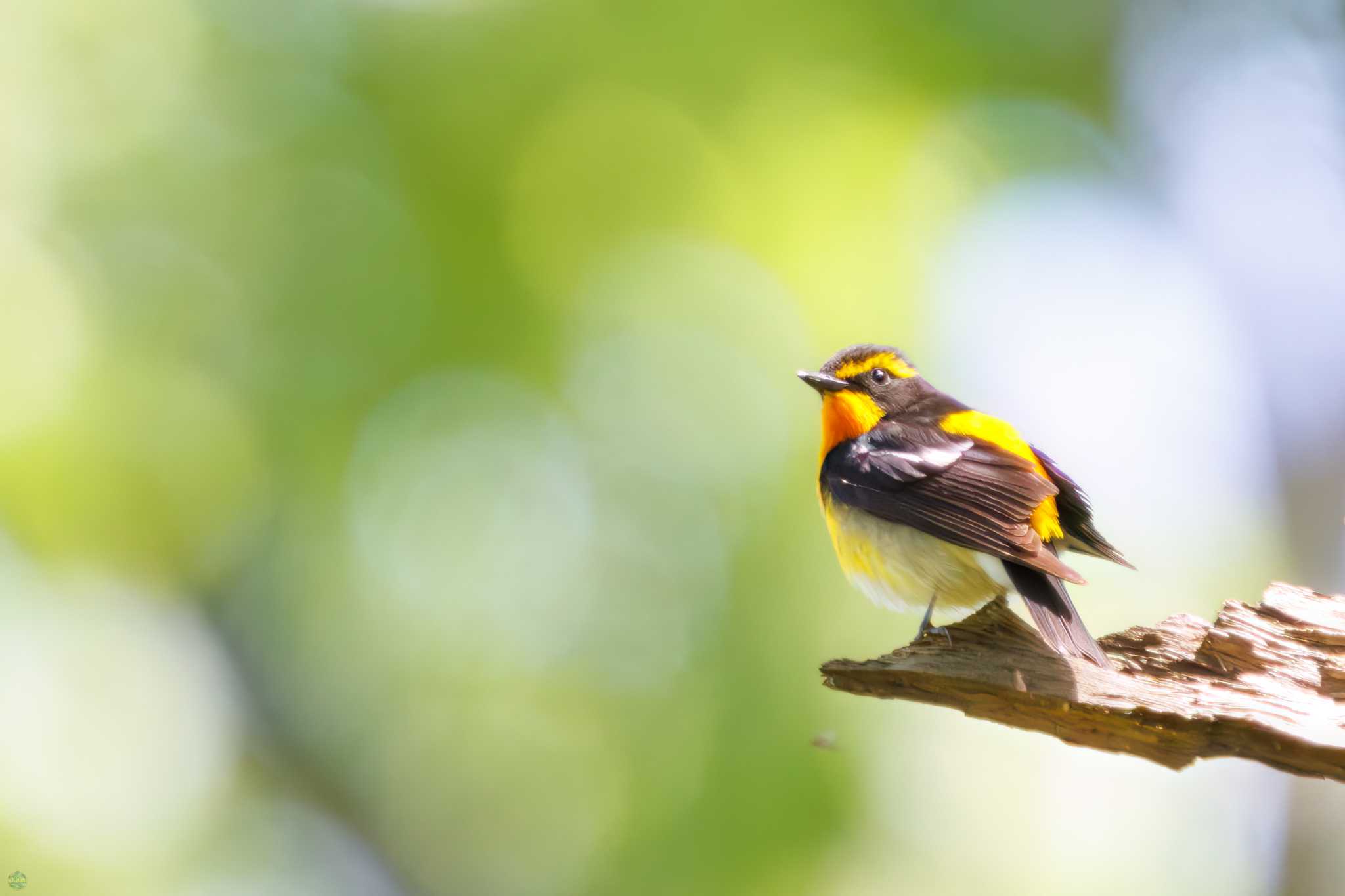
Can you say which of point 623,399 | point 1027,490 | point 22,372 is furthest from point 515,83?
point 1027,490

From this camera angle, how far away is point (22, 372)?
4301 millimetres

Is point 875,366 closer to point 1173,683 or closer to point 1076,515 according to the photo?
point 1076,515

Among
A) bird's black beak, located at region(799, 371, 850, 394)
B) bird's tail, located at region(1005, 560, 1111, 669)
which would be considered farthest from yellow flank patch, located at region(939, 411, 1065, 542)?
bird's black beak, located at region(799, 371, 850, 394)

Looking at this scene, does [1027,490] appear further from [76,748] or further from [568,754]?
[76,748]

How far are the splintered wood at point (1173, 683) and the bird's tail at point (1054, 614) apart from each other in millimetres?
63

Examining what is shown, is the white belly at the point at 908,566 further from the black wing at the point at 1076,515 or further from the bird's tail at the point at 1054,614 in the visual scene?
the black wing at the point at 1076,515

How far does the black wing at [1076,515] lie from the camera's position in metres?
2.61

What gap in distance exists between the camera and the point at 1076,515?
2.62 meters

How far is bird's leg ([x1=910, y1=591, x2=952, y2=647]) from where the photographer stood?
2.25 meters

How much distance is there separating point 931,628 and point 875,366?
847mm

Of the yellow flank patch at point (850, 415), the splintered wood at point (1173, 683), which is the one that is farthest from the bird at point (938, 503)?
the splintered wood at point (1173, 683)

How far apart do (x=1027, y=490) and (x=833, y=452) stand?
2.06ft

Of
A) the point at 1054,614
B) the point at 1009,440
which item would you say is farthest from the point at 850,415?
the point at 1054,614

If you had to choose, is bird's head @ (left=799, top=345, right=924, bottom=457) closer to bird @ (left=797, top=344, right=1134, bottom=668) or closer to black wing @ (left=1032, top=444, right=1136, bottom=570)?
bird @ (left=797, top=344, right=1134, bottom=668)
